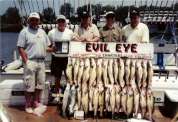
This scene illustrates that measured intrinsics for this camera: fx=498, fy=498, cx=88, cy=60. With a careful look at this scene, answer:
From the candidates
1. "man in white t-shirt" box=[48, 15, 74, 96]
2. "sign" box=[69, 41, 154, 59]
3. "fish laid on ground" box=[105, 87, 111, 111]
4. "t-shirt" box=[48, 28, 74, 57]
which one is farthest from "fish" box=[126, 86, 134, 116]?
"t-shirt" box=[48, 28, 74, 57]

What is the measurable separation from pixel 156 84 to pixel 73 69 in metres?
1.99

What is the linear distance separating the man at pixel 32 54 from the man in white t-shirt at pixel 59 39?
47 centimetres

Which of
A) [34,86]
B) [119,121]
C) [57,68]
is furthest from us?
[57,68]

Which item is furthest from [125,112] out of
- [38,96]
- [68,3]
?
[68,3]

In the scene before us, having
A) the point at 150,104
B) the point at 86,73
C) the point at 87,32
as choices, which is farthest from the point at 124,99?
the point at 87,32

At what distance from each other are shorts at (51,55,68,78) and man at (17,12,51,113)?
0.67 m

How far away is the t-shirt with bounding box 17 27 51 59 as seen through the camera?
8562mm

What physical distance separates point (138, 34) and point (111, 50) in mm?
598

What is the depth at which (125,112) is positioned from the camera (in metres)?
8.27

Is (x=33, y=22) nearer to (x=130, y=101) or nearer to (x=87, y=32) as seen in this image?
(x=87, y=32)

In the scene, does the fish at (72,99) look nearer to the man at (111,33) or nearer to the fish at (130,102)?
the fish at (130,102)

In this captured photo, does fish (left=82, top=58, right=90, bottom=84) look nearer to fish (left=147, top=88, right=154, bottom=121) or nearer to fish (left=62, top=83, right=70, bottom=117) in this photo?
fish (left=62, top=83, right=70, bottom=117)

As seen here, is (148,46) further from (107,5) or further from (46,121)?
(107,5)

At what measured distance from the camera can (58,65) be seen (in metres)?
9.47
